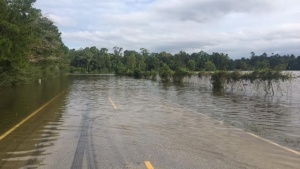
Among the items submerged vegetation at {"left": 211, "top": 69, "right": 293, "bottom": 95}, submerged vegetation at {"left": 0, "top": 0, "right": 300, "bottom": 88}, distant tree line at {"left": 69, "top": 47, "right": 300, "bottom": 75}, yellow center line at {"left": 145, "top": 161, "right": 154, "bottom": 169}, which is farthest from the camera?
distant tree line at {"left": 69, "top": 47, "right": 300, "bottom": 75}

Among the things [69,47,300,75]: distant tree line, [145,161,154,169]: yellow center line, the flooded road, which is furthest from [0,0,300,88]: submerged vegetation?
[145,161,154,169]: yellow center line

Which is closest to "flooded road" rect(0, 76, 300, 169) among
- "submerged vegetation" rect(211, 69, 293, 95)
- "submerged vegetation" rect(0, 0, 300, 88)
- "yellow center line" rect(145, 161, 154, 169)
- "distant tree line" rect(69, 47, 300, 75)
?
"yellow center line" rect(145, 161, 154, 169)

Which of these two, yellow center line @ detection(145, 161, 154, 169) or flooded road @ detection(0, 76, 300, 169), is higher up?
yellow center line @ detection(145, 161, 154, 169)

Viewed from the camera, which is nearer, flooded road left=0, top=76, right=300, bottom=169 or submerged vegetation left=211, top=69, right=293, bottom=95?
flooded road left=0, top=76, right=300, bottom=169

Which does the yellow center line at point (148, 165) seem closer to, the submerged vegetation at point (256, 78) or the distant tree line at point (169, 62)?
the submerged vegetation at point (256, 78)

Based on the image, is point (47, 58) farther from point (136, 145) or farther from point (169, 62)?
point (169, 62)

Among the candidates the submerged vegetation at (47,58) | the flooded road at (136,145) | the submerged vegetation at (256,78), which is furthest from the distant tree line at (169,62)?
the flooded road at (136,145)

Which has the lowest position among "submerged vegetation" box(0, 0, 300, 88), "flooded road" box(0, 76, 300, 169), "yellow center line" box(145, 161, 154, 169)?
"flooded road" box(0, 76, 300, 169)

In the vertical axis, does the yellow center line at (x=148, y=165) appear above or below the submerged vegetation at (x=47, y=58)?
below

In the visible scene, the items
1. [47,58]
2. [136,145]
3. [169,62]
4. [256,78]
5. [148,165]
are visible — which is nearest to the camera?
[148,165]

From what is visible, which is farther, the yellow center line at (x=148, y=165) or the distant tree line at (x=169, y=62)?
the distant tree line at (x=169, y=62)

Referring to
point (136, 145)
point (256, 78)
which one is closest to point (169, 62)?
point (256, 78)

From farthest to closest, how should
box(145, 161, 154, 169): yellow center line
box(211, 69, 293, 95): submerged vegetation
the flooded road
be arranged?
box(211, 69, 293, 95): submerged vegetation < the flooded road < box(145, 161, 154, 169): yellow center line

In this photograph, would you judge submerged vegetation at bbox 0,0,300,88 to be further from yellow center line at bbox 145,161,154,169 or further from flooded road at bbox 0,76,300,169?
yellow center line at bbox 145,161,154,169
